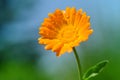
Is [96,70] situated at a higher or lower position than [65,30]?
lower

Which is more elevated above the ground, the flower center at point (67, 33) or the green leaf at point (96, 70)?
the flower center at point (67, 33)

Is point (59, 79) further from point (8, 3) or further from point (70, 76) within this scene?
point (8, 3)

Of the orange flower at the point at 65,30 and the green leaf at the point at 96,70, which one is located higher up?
the orange flower at the point at 65,30

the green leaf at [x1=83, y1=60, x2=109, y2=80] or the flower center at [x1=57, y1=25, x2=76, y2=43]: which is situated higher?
the flower center at [x1=57, y1=25, x2=76, y2=43]

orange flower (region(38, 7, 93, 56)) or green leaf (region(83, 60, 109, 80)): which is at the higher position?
orange flower (region(38, 7, 93, 56))

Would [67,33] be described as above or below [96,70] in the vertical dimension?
above
